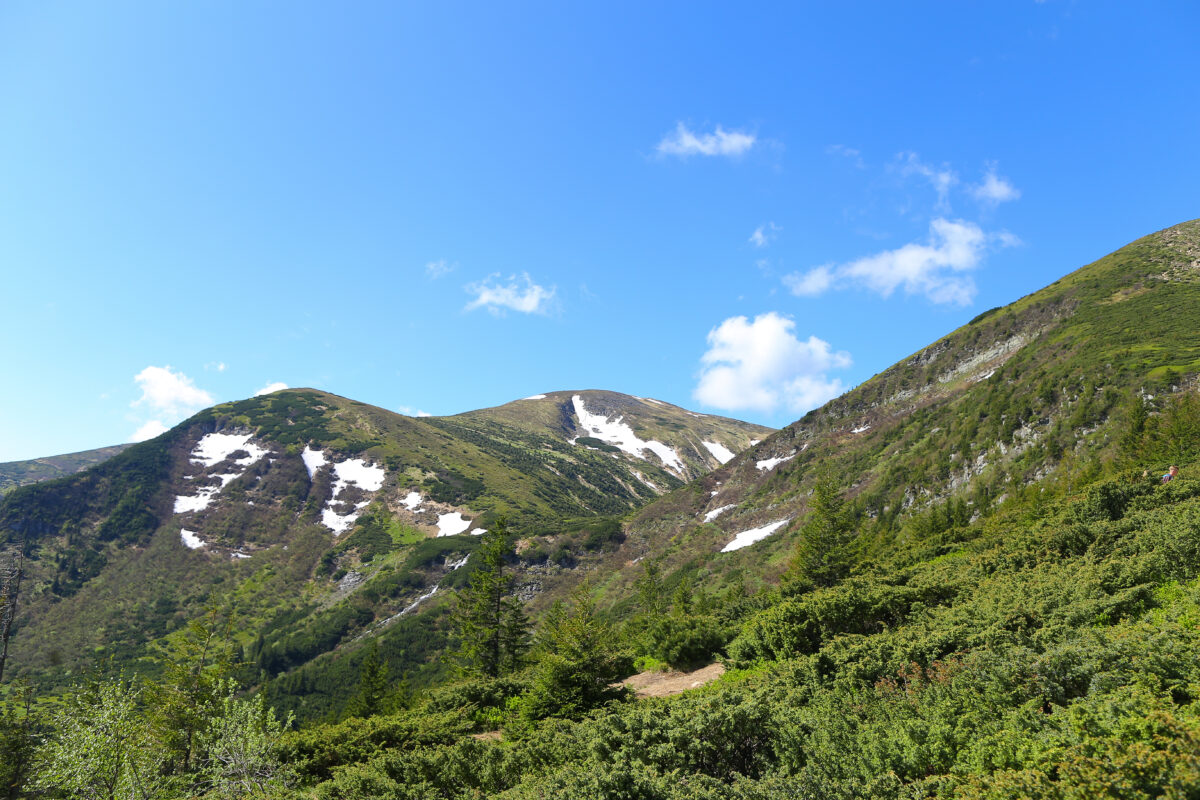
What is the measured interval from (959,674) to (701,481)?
270ft

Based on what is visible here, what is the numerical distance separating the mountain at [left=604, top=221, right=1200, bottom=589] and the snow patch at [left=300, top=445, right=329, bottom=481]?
3896 inches

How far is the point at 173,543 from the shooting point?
117500mm

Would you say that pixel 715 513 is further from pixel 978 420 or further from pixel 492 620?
pixel 492 620

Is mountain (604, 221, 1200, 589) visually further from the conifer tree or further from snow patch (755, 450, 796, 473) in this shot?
the conifer tree

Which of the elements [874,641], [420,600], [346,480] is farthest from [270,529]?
[874,641]

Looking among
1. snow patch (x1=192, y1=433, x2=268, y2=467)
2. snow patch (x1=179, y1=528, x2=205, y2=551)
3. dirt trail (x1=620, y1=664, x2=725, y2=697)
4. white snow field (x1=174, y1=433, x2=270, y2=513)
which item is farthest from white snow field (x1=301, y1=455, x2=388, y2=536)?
dirt trail (x1=620, y1=664, x2=725, y2=697)

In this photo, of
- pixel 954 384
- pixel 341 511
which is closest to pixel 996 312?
pixel 954 384

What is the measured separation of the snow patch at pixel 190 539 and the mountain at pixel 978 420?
9921 centimetres

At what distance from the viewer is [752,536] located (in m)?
59.7

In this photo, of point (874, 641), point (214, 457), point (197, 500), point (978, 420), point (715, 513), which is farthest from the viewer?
point (214, 457)

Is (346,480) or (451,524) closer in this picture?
(451,524)

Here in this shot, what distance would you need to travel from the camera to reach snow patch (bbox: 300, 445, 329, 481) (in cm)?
14275

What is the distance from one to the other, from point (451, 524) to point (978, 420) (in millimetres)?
101318

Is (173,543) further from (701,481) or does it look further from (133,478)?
(701,481)
